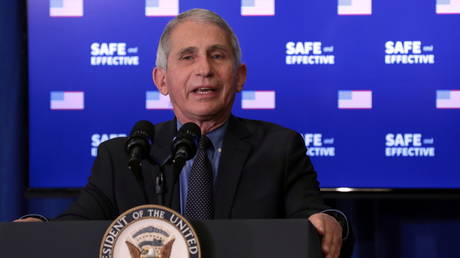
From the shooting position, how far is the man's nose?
2.10 m

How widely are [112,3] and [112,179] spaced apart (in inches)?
57.3

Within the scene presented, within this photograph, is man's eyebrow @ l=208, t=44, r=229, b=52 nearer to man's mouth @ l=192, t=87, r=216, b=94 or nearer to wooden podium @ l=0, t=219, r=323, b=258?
man's mouth @ l=192, t=87, r=216, b=94

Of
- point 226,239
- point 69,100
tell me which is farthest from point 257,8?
point 226,239

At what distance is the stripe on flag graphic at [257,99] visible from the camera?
10.8 ft

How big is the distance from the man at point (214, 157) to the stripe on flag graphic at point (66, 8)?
1.25 m

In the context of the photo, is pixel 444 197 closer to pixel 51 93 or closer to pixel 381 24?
pixel 381 24

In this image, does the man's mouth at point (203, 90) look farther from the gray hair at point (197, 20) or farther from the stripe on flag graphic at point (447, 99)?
the stripe on flag graphic at point (447, 99)

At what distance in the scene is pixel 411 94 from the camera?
10.6ft

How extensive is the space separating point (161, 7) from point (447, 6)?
1.29 metres

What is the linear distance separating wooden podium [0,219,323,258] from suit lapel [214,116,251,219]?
658 mm

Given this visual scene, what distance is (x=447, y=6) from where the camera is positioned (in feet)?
10.7

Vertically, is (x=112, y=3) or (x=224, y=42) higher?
(x=112, y=3)

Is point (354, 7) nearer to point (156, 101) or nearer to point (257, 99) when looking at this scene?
point (257, 99)

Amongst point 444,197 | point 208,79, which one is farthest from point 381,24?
point 208,79
